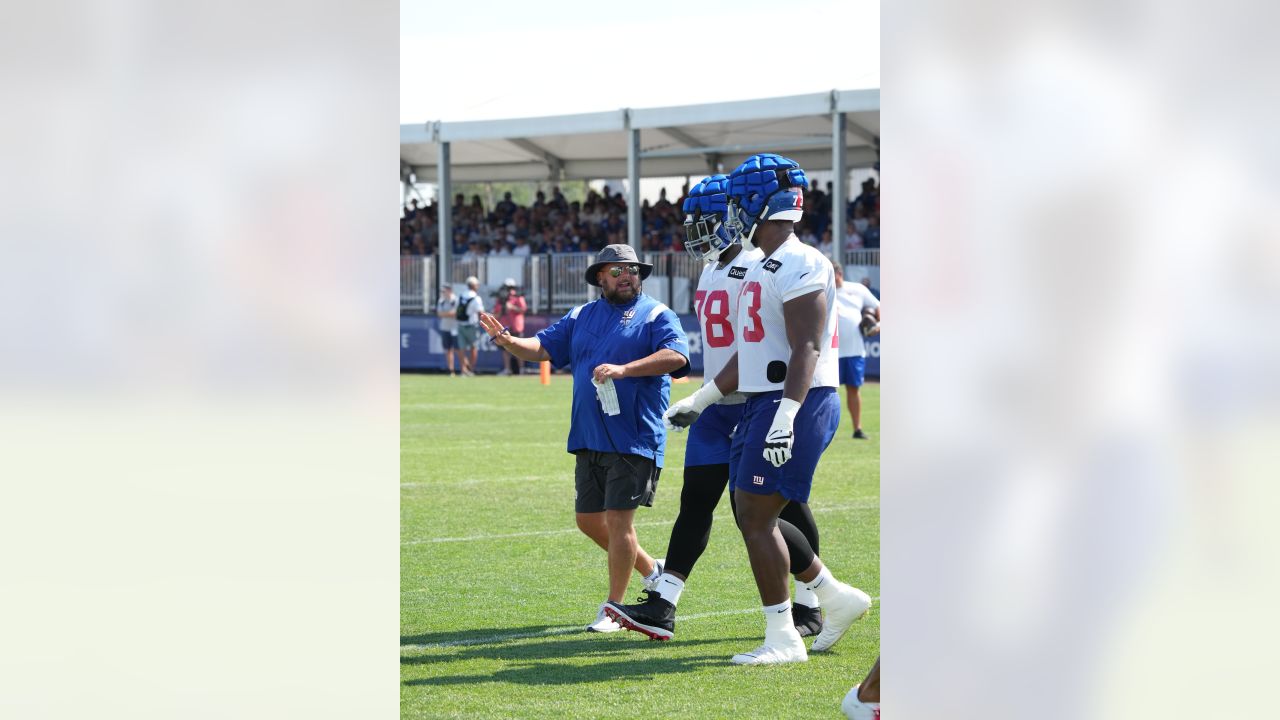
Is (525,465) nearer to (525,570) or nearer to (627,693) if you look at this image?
(525,570)

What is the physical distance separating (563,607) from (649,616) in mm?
996

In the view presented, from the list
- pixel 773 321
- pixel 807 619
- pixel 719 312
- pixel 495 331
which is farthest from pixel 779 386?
pixel 495 331

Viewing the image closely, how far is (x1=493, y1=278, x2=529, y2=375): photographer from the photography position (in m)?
31.1

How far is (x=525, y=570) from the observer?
29.7ft

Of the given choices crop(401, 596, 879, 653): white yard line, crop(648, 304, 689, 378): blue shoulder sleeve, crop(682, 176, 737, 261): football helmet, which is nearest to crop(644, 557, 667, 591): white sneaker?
crop(401, 596, 879, 653): white yard line

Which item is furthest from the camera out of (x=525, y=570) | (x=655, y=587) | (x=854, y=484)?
(x=854, y=484)

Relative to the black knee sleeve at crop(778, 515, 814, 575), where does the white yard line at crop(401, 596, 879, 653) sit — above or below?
below

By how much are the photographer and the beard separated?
2288cm

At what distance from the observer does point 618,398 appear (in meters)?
7.66

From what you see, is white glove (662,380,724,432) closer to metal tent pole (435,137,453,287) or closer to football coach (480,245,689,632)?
football coach (480,245,689,632)
